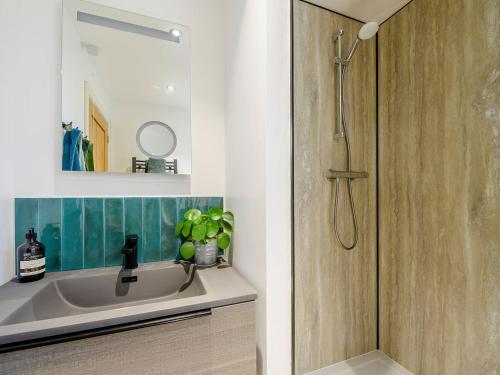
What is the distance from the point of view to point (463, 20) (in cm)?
100

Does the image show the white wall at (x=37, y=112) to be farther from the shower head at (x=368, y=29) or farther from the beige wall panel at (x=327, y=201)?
the shower head at (x=368, y=29)

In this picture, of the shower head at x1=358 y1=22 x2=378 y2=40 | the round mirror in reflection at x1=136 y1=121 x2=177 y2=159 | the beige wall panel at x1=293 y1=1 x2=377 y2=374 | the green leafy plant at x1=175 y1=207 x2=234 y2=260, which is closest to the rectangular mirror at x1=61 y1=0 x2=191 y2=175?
the round mirror in reflection at x1=136 y1=121 x2=177 y2=159

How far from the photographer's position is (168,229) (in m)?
1.36

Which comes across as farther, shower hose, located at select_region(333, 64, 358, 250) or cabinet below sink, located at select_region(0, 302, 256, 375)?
shower hose, located at select_region(333, 64, 358, 250)

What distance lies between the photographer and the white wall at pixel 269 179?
39.9 inches

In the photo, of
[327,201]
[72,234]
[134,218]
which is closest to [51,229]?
[72,234]

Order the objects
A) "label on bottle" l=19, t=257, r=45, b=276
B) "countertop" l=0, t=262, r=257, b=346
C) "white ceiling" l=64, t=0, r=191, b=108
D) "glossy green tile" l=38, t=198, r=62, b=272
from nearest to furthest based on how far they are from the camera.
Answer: "countertop" l=0, t=262, r=257, b=346 → "label on bottle" l=19, t=257, r=45, b=276 → "glossy green tile" l=38, t=198, r=62, b=272 → "white ceiling" l=64, t=0, r=191, b=108

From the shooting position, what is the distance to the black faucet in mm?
1195

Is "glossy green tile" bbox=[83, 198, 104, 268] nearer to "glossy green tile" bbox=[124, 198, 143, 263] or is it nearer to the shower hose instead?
"glossy green tile" bbox=[124, 198, 143, 263]

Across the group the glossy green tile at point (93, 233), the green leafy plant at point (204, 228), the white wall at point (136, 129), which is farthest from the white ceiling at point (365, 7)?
the glossy green tile at point (93, 233)

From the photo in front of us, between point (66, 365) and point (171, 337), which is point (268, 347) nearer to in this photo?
point (171, 337)

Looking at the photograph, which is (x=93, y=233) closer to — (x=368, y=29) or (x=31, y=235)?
(x=31, y=235)

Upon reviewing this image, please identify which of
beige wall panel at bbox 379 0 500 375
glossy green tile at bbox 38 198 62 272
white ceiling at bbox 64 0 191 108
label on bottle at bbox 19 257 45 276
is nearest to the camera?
beige wall panel at bbox 379 0 500 375

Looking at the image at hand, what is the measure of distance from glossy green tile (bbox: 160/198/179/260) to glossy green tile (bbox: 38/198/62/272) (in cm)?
48
